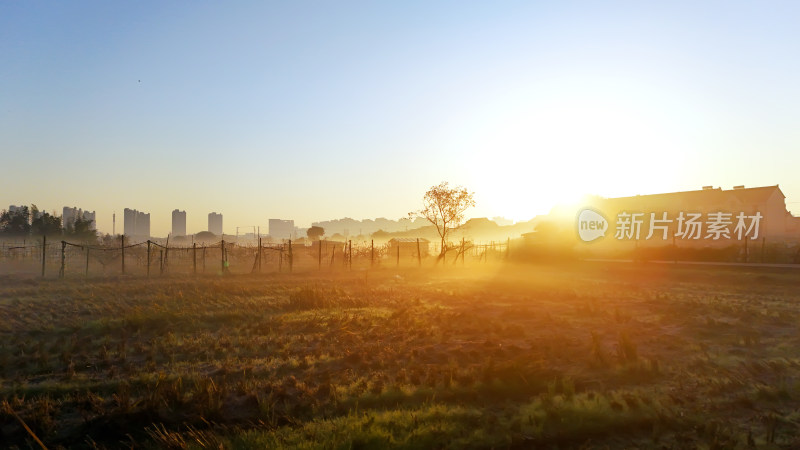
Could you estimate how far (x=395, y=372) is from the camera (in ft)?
32.8

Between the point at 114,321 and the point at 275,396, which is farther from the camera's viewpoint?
the point at 114,321

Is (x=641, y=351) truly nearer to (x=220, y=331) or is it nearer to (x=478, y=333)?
(x=478, y=333)

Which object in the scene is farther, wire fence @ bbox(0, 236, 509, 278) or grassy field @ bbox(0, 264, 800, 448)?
wire fence @ bbox(0, 236, 509, 278)

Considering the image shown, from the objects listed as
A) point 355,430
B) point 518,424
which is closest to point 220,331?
point 355,430

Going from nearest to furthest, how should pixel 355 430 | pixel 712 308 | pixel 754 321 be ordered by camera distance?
pixel 355 430, pixel 754 321, pixel 712 308

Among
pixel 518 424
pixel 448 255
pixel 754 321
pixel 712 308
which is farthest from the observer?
pixel 448 255

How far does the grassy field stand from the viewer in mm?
6832

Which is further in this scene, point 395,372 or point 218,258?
point 218,258

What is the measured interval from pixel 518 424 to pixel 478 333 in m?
6.89

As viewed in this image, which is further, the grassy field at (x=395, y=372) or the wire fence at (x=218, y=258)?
the wire fence at (x=218, y=258)

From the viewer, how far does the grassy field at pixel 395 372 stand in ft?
22.4

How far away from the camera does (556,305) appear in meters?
19.1

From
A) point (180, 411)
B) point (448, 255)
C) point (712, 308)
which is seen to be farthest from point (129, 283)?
point (448, 255)

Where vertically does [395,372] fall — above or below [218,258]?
above
